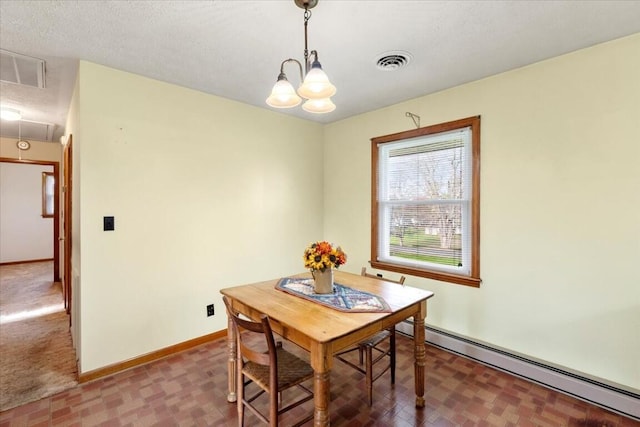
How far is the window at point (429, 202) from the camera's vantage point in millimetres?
2695

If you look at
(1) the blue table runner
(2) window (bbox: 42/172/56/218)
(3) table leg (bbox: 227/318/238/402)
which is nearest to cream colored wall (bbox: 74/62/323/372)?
(3) table leg (bbox: 227/318/238/402)

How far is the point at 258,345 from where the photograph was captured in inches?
114

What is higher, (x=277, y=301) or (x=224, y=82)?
(x=224, y=82)

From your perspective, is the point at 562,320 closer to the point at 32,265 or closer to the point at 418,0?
the point at 418,0

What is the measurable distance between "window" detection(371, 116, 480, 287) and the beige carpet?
3.08m

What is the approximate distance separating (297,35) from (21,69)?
230cm

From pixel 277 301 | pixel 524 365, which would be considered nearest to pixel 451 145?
pixel 524 365

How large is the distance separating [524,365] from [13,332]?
5.02 meters

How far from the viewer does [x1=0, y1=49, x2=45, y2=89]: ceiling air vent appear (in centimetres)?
218

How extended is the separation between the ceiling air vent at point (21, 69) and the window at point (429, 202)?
122 inches

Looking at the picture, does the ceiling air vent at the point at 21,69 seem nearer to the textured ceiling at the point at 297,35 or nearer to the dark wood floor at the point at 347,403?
the textured ceiling at the point at 297,35

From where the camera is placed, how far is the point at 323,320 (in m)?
1.54

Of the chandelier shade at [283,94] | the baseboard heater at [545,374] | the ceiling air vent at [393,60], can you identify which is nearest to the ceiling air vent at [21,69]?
the chandelier shade at [283,94]

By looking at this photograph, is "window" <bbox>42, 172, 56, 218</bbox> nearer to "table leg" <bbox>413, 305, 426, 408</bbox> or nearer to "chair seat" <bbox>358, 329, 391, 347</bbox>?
"chair seat" <bbox>358, 329, 391, 347</bbox>
